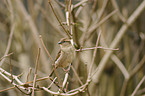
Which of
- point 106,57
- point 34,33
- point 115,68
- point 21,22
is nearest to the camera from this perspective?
point 106,57

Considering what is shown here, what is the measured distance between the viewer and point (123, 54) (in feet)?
8.92

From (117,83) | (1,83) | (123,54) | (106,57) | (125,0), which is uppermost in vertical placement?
(125,0)

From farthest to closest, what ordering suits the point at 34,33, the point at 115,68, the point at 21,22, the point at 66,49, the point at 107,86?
the point at 115,68
the point at 107,86
the point at 21,22
the point at 34,33
the point at 66,49

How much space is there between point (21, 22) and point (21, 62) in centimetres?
57

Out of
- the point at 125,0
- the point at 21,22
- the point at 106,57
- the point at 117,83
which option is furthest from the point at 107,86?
the point at 21,22

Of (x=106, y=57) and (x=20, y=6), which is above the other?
(x=20, y=6)

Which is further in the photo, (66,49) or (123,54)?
(123,54)

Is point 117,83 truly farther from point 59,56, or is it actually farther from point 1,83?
point 59,56

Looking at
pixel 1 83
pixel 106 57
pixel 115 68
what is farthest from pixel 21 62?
pixel 115 68

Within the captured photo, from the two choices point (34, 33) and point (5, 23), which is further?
point (5, 23)

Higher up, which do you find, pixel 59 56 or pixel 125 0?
pixel 125 0

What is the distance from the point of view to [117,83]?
2838mm

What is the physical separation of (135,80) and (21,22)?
1.99m

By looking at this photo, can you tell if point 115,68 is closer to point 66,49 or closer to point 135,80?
point 135,80
